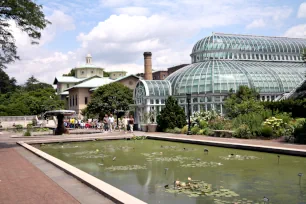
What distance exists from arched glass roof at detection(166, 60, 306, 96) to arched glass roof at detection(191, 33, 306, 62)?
2.89 m

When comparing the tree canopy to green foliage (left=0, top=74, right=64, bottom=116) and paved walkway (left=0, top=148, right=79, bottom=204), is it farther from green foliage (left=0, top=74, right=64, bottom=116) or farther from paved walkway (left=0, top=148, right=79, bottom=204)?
paved walkway (left=0, top=148, right=79, bottom=204)

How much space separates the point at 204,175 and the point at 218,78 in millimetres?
22882

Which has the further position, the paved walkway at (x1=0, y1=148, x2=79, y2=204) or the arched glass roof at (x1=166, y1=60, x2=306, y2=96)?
the arched glass roof at (x1=166, y1=60, x2=306, y2=96)

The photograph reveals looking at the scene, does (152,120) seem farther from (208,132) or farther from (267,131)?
(267,131)

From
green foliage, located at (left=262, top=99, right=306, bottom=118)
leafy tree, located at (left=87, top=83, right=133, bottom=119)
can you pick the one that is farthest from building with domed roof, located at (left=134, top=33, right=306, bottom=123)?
leafy tree, located at (left=87, top=83, right=133, bottom=119)

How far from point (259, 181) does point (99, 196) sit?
170 inches

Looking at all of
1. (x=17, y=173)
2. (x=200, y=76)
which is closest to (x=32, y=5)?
(x=17, y=173)

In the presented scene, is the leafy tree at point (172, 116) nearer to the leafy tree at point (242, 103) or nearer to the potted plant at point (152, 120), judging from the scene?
the potted plant at point (152, 120)

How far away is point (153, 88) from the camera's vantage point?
32.6 metres

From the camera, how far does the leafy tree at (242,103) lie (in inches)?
983

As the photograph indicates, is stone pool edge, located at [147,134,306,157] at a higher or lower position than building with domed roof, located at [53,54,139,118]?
lower

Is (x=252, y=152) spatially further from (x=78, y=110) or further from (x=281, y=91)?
(x=78, y=110)

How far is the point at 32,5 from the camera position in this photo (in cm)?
1827

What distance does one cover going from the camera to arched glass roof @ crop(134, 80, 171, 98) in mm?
32188
